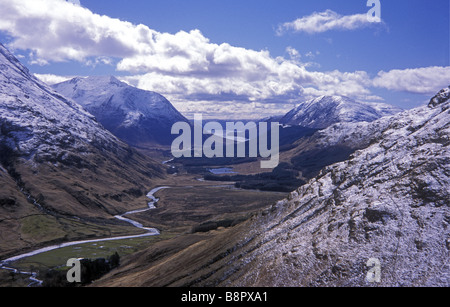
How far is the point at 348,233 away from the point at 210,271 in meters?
25.8

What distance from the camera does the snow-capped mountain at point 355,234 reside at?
50.0 metres

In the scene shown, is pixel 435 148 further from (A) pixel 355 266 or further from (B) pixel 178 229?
(B) pixel 178 229

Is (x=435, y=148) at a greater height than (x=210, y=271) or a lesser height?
greater

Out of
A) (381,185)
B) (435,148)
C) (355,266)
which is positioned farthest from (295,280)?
(435,148)

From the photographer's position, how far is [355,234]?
5709 centimetres

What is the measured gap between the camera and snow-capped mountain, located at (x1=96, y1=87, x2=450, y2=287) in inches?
1969

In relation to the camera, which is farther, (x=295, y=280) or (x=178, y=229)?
(x=178, y=229)

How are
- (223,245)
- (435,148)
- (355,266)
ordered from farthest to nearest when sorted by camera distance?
(223,245) → (435,148) → (355,266)

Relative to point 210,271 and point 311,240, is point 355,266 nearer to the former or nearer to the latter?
point 311,240

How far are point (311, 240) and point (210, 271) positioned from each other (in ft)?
64.1

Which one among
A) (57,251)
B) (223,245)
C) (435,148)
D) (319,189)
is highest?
(435,148)
